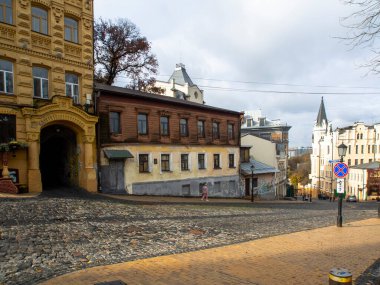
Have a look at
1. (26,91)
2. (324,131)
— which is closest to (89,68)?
(26,91)

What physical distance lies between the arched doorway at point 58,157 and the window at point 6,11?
6.05 metres

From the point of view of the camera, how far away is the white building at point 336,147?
67438 mm

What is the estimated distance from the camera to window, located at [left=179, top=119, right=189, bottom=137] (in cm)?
2550

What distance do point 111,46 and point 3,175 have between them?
23267 mm

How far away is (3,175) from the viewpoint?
48.8 feet

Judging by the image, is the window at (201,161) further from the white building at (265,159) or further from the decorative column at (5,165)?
the decorative column at (5,165)

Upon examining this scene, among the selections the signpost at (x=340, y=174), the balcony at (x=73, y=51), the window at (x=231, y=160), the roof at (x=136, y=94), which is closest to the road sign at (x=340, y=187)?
the signpost at (x=340, y=174)

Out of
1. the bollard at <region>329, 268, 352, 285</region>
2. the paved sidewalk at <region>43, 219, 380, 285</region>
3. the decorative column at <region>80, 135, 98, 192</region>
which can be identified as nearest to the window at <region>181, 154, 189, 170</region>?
the decorative column at <region>80, 135, 98, 192</region>

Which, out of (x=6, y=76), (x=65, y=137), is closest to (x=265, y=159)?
(x=65, y=137)

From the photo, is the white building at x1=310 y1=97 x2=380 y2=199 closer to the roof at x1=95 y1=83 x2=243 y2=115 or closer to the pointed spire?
the pointed spire

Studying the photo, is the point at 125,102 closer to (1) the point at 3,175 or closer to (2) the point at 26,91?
(2) the point at 26,91

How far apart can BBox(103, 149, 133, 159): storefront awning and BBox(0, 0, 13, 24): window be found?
8.94m

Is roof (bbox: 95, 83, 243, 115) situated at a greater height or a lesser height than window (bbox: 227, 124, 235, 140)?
greater

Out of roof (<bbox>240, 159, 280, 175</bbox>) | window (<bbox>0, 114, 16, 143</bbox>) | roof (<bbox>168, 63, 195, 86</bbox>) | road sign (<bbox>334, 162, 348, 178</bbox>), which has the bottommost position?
roof (<bbox>240, 159, 280, 175</bbox>)
